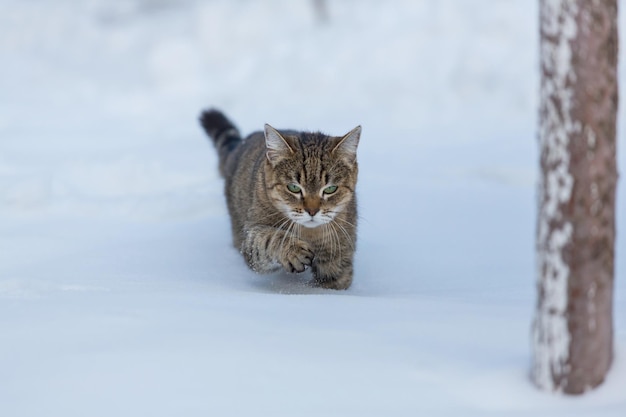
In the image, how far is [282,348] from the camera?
2805 mm

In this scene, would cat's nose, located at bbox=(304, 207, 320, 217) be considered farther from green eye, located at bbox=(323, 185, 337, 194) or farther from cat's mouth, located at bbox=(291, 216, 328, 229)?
green eye, located at bbox=(323, 185, 337, 194)

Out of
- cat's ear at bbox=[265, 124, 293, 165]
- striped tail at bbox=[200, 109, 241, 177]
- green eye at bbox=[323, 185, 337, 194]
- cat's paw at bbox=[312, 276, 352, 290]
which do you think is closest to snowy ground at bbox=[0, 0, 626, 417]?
cat's paw at bbox=[312, 276, 352, 290]

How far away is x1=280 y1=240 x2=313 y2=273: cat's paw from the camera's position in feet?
13.9

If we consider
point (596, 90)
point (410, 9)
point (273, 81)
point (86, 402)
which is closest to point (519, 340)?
point (596, 90)

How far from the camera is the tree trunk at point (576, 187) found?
7.59 feet

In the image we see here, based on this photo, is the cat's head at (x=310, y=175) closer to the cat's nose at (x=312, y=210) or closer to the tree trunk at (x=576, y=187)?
the cat's nose at (x=312, y=210)

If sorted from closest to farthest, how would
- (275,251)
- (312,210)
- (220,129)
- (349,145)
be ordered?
(312,210)
(275,251)
(349,145)
(220,129)

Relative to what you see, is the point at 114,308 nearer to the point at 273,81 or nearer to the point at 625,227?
the point at 625,227

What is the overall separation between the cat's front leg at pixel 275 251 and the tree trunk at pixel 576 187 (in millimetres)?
1897

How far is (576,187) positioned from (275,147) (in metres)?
2.21

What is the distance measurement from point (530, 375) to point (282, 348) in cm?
75

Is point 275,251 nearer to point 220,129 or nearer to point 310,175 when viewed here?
point 310,175

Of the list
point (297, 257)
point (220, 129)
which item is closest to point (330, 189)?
point (297, 257)

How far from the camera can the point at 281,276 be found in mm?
4684
